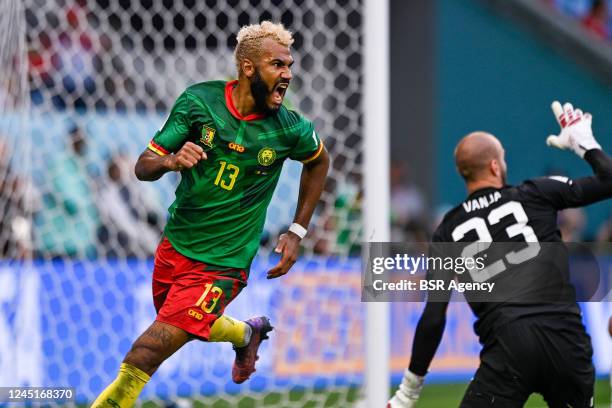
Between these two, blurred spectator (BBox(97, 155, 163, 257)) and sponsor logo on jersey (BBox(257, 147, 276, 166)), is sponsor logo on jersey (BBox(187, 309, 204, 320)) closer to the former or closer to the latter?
sponsor logo on jersey (BBox(257, 147, 276, 166))

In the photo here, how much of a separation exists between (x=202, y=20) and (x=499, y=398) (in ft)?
23.6

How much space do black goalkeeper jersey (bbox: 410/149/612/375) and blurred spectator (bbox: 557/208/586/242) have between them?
724cm

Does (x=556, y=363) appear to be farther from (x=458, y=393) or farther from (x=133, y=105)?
(x=133, y=105)

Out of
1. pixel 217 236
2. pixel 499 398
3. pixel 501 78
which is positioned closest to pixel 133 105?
pixel 217 236

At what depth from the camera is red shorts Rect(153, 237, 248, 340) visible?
507cm

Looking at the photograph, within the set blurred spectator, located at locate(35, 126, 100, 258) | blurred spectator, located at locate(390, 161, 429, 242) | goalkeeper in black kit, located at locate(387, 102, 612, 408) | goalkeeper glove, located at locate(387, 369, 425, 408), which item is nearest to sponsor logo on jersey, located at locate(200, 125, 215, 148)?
goalkeeper in black kit, located at locate(387, 102, 612, 408)

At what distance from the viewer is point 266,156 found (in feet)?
17.2

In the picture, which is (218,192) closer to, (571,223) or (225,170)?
(225,170)

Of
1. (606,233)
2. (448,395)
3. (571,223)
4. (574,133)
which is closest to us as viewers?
(574,133)

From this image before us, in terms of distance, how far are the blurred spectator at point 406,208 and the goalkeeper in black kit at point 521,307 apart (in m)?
7.17

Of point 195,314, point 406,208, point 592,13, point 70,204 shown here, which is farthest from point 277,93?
point 592,13

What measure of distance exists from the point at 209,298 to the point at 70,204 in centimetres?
436

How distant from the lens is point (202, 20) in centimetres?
1132

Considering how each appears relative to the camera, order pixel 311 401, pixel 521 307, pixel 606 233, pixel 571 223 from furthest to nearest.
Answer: pixel 606 233 < pixel 571 223 < pixel 311 401 < pixel 521 307
